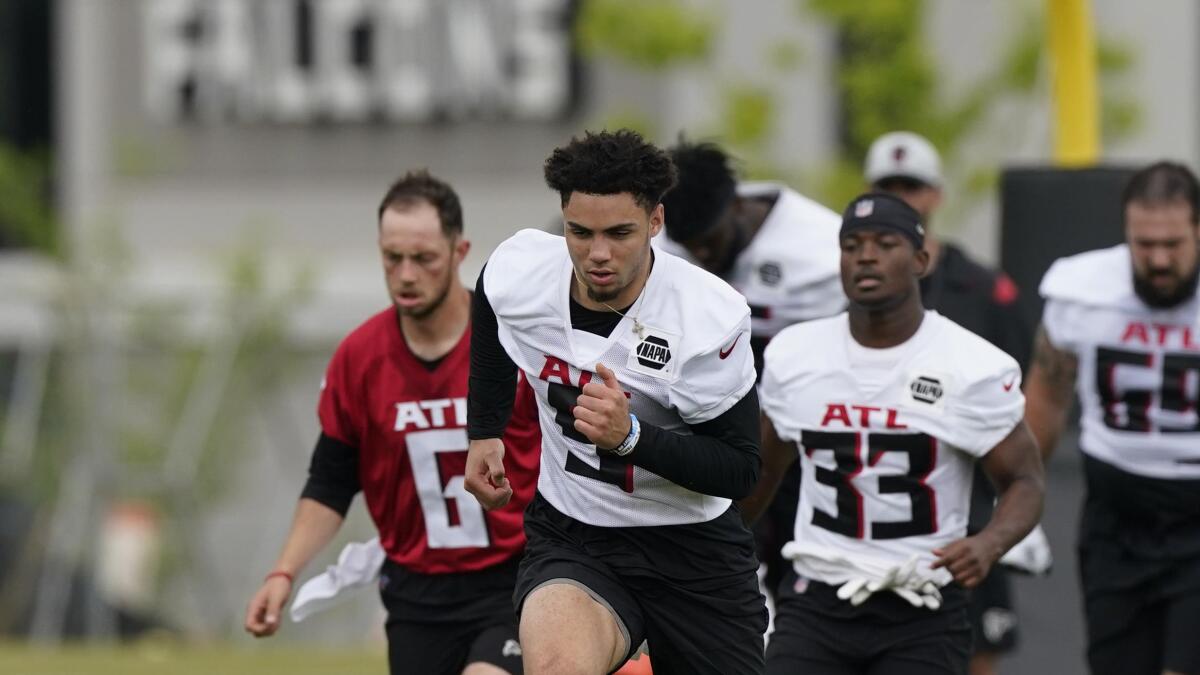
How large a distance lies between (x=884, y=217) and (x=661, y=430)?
4.77 feet

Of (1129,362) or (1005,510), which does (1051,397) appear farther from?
(1005,510)

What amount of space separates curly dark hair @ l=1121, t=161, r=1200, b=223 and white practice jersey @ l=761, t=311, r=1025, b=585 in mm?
1184

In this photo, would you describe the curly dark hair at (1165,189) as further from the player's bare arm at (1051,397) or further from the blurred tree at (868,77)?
the blurred tree at (868,77)

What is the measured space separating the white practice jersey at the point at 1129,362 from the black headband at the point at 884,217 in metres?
1.21

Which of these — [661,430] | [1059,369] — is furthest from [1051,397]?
[661,430]

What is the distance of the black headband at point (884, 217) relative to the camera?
21.7 feet

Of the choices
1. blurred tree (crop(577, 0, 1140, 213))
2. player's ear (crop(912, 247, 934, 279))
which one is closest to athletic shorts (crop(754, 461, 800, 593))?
player's ear (crop(912, 247, 934, 279))

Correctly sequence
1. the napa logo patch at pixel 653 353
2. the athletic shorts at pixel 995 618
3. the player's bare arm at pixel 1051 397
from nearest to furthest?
the napa logo patch at pixel 653 353
the player's bare arm at pixel 1051 397
the athletic shorts at pixel 995 618

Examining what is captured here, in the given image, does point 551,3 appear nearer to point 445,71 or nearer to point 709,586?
point 445,71

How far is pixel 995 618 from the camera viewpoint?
351 inches

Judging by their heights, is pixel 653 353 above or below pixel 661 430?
above

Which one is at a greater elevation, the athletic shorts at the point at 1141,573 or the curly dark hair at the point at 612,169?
the curly dark hair at the point at 612,169

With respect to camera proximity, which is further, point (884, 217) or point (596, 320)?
point (884, 217)

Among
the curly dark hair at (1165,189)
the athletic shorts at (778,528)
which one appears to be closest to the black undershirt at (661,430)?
the athletic shorts at (778,528)
